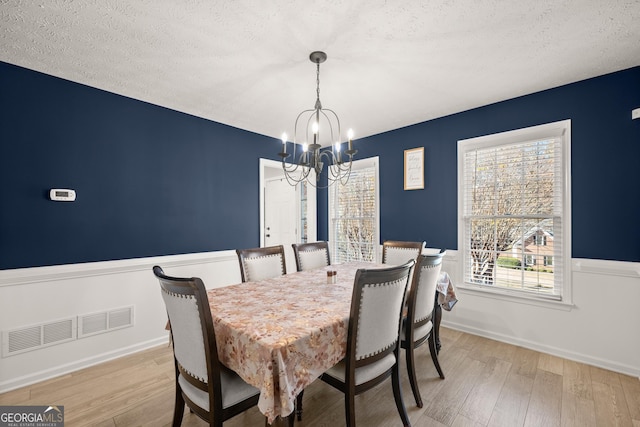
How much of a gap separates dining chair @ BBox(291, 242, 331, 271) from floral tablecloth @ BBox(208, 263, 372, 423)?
99 cm

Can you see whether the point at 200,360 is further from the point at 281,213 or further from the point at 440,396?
the point at 281,213

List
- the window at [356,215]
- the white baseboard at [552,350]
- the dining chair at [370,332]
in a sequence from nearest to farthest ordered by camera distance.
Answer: the dining chair at [370,332], the white baseboard at [552,350], the window at [356,215]

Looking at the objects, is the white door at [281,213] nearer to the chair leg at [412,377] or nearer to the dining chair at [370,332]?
the chair leg at [412,377]

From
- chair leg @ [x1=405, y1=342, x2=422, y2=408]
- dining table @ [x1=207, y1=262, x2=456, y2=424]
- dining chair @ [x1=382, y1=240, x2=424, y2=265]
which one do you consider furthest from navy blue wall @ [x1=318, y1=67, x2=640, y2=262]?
dining table @ [x1=207, y1=262, x2=456, y2=424]

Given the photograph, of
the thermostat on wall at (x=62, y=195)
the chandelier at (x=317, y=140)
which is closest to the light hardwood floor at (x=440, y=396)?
the thermostat on wall at (x=62, y=195)

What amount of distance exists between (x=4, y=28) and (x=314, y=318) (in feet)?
9.05

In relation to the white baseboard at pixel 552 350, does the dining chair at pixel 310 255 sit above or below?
above

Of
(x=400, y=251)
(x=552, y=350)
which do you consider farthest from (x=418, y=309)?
(x=552, y=350)

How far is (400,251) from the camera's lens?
3312 millimetres

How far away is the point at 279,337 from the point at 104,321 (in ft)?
7.80

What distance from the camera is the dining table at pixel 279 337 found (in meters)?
1.21

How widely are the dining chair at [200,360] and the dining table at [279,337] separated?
0.12 metres

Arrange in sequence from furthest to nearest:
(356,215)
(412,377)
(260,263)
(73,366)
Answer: (356,215)
(260,263)
(73,366)
(412,377)

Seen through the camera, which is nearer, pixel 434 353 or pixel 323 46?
pixel 323 46
